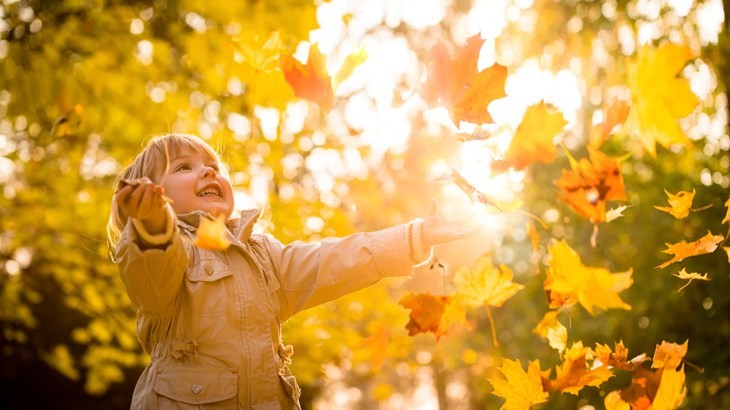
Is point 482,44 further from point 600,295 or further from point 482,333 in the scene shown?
point 482,333

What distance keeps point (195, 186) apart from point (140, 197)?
48 centimetres

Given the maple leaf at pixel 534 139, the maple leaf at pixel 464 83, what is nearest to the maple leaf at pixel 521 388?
the maple leaf at pixel 534 139

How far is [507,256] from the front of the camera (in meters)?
7.82

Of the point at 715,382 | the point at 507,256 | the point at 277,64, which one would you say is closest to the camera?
the point at 277,64

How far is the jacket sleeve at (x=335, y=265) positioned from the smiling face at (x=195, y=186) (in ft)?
0.50

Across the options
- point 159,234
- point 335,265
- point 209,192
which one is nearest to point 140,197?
point 159,234

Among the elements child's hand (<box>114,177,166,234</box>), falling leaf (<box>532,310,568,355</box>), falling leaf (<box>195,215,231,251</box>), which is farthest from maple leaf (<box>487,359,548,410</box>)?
child's hand (<box>114,177,166,234</box>)

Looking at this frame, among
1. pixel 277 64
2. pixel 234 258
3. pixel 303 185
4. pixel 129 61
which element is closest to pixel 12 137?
pixel 129 61

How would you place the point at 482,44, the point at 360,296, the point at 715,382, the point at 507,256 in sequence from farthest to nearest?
the point at 507,256, the point at 360,296, the point at 715,382, the point at 482,44

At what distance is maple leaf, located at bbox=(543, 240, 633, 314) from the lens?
77.2 inches

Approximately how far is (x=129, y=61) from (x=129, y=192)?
154 inches

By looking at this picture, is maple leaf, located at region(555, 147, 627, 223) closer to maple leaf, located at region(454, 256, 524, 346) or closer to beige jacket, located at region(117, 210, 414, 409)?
maple leaf, located at region(454, 256, 524, 346)

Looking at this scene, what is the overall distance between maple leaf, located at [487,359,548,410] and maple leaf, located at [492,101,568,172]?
0.56 meters

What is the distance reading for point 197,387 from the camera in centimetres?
176
